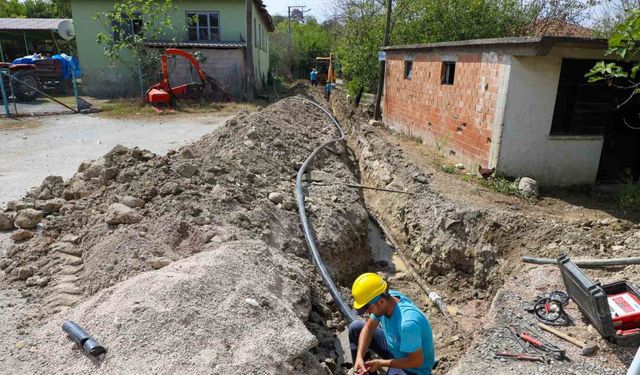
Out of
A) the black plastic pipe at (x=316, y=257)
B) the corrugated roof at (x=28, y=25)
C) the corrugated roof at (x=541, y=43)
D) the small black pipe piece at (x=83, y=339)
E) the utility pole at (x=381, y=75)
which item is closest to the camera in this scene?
the small black pipe piece at (x=83, y=339)

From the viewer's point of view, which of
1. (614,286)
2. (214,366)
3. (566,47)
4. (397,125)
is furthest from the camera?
(397,125)

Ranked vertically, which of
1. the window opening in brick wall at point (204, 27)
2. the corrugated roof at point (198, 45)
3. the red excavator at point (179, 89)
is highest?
the window opening in brick wall at point (204, 27)

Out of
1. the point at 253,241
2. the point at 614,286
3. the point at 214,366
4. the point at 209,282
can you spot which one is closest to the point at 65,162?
the point at 253,241

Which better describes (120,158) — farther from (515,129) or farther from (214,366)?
(515,129)

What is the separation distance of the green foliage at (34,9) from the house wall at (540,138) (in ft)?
132

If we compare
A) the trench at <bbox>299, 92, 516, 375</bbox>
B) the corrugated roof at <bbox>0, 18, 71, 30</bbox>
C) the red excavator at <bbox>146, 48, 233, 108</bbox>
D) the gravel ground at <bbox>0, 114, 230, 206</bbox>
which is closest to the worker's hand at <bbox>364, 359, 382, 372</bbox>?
the trench at <bbox>299, 92, 516, 375</bbox>

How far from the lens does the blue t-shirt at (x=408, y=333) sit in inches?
137

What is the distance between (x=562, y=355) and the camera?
4.14 metres

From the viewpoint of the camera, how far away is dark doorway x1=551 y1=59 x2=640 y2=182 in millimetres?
8492

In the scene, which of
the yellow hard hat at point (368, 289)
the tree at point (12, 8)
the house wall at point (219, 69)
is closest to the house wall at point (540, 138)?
the yellow hard hat at point (368, 289)

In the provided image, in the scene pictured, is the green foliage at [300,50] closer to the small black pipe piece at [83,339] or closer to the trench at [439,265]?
the trench at [439,265]

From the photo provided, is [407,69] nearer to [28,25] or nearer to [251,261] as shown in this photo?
[251,261]

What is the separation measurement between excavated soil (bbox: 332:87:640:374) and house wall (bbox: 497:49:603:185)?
96 centimetres

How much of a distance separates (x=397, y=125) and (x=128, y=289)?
1228 cm
